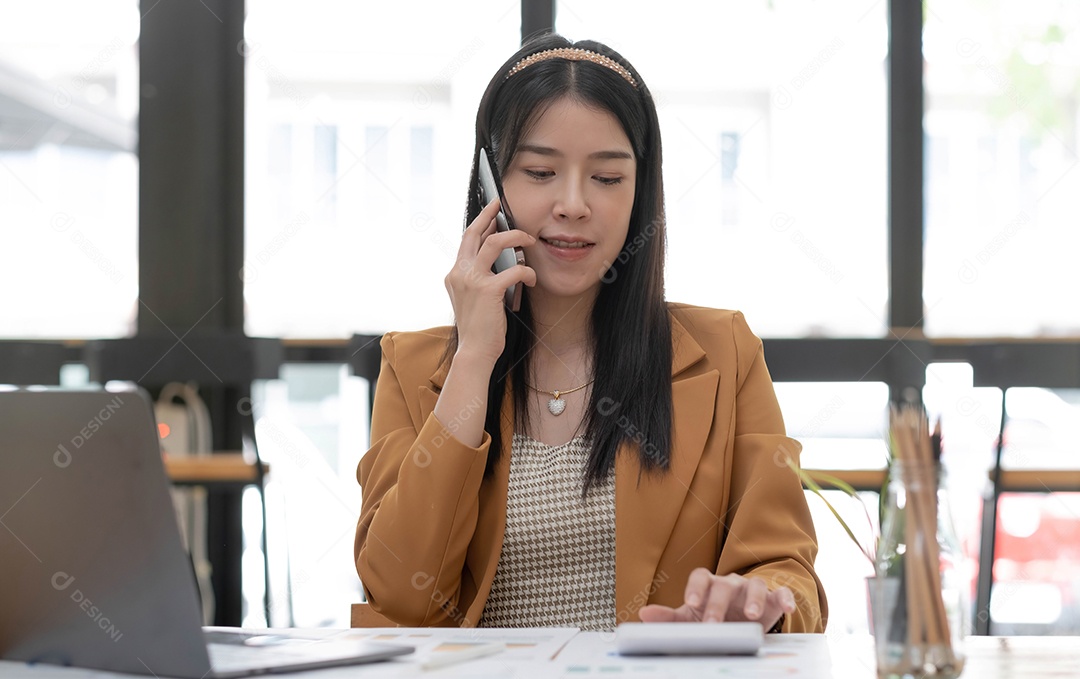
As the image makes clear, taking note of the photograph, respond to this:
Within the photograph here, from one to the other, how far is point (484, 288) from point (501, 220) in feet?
0.38

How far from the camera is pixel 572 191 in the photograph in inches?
55.9

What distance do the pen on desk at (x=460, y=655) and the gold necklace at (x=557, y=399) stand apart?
1.85 ft

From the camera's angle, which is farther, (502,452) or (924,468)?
(502,452)

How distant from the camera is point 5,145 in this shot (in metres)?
3.73

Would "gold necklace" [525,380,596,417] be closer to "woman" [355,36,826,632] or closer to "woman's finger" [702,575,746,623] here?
"woman" [355,36,826,632]

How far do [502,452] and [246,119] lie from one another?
2851 mm

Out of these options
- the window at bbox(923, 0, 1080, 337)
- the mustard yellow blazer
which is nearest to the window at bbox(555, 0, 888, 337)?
the window at bbox(923, 0, 1080, 337)

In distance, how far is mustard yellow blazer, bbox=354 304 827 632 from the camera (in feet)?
4.13

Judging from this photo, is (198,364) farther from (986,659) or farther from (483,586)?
(986,659)

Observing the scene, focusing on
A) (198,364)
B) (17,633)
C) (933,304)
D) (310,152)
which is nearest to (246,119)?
(310,152)

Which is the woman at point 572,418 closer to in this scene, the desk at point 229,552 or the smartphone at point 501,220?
the smartphone at point 501,220

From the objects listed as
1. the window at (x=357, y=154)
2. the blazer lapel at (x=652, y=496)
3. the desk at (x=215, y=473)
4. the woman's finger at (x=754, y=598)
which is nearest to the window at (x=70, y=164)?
the window at (x=357, y=154)

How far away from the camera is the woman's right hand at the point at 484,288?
136 centimetres

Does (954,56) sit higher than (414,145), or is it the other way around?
(954,56)
